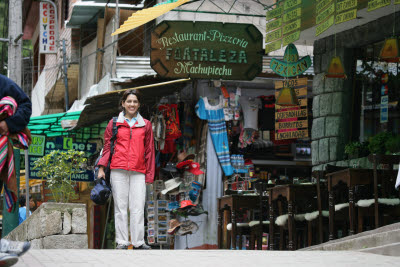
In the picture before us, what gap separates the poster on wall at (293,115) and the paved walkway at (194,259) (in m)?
6.77

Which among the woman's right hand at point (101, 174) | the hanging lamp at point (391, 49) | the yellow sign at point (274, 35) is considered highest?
the yellow sign at point (274, 35)

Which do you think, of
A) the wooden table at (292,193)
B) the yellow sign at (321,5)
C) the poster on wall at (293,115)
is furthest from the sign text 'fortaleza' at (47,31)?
the yellow sign at (321,5)

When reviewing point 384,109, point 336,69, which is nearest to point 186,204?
point 384,109

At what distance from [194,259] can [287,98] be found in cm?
694

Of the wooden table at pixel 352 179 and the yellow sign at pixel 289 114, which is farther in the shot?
the yellow sign at pixel 289 114

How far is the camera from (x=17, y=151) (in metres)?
16.9

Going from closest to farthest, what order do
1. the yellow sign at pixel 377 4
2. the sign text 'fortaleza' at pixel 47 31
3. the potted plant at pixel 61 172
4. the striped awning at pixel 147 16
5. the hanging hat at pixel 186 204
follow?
the yellow sign at pixel 377 4 → the striped awning at pixel 147 16 → the potted plant at pixel 61 172 → the hanging hat at pixel 186 204 → the sign text 'fortaleza' at pixel 47 31

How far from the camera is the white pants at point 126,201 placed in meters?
10.4

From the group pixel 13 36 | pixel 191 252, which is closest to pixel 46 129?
pixel 13 36

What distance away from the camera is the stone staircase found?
8312 millimetres

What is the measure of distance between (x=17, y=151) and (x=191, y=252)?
29.0ft

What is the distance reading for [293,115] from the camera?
15570mm

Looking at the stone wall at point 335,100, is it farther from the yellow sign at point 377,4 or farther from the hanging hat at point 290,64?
the yellow sign at point 377,4

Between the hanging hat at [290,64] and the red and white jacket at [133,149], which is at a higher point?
the hanging hat at [290,64]
